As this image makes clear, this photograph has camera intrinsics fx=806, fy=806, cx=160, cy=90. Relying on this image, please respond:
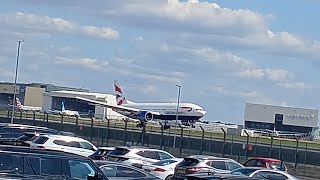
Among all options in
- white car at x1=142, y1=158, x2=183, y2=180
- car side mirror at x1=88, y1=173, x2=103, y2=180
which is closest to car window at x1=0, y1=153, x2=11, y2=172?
car side mirror at x1=88, y1=173, x2=103, y2=180

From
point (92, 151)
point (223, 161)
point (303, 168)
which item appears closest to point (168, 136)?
point (303, 168)

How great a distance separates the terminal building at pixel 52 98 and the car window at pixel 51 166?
11240cm

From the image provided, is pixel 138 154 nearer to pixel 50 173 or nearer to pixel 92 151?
pixel 92 151

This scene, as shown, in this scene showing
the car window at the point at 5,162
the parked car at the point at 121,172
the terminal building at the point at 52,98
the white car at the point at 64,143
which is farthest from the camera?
the terminal building at the point at 52,98

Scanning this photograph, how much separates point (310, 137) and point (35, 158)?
91572 mm

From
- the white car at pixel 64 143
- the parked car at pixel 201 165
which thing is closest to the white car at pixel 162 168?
the parked car at pixel 201 165

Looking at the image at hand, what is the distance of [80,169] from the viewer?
57.9 ft

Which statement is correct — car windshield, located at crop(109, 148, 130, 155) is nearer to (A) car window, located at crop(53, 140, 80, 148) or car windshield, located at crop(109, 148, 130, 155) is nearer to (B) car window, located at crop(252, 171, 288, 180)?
(A) car window, located at crop(53, 140, 80, 148)

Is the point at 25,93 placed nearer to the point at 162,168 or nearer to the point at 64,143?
the point at 64,143

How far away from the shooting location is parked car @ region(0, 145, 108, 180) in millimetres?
16391

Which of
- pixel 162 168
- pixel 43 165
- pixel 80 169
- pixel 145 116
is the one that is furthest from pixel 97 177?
pixel 145 116

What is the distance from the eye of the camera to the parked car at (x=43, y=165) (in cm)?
1639

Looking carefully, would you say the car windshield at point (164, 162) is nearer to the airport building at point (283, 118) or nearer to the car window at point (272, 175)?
the car window at point (272, 175)

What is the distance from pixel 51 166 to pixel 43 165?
0.19 meters
